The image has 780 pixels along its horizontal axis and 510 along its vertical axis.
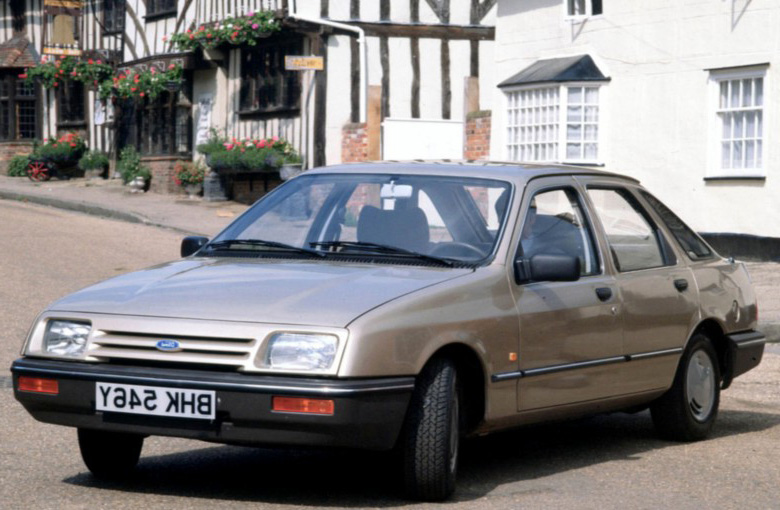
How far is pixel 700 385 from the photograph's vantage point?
7.89m

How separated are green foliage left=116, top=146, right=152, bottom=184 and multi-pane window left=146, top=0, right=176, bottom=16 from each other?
133 inches

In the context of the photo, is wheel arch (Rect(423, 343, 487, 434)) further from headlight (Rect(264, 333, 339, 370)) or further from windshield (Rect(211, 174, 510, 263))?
headlight (Rect(264, 333, 339, 370))

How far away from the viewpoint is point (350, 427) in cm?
545

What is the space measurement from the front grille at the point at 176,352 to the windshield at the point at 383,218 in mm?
1164

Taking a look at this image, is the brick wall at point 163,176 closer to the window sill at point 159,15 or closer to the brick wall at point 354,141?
the window sill at point 159,15

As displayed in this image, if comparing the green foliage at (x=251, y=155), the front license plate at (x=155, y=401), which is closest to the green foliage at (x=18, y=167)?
the green foliage at (x=251, y=155)

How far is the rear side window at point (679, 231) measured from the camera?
8016mm

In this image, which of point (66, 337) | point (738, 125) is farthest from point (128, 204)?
point (66, 337)

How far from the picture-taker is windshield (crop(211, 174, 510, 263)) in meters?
6.57

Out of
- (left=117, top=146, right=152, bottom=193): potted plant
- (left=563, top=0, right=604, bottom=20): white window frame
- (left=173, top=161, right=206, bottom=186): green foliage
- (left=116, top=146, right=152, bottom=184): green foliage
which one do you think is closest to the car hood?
(left=563, top=0, right=604, bottom=20): white window frame

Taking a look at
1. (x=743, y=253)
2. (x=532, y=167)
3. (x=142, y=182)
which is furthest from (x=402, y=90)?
(x=532, y=167)

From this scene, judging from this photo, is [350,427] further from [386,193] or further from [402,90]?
[402,90]

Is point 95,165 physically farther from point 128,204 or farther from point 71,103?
point 128,204

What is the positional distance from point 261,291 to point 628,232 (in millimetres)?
2603
